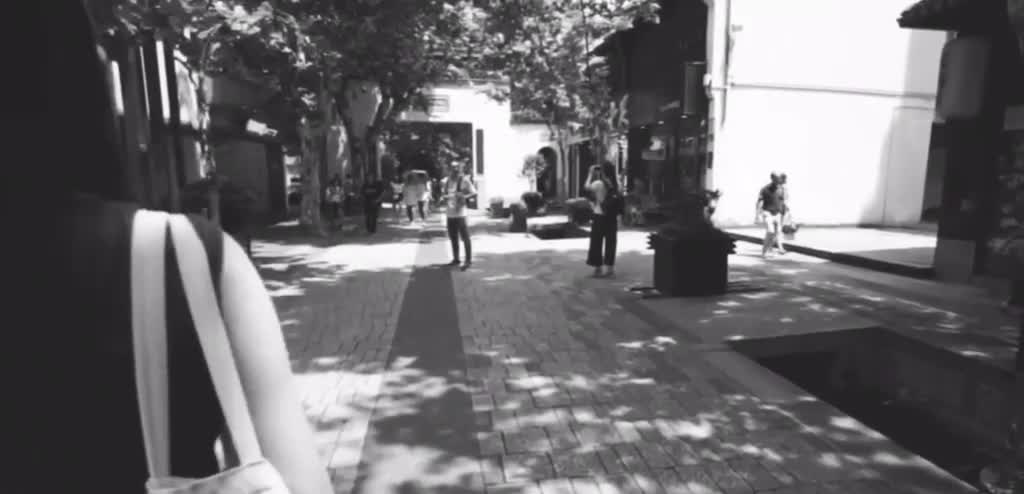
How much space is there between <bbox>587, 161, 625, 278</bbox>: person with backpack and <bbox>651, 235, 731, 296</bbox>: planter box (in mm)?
1125

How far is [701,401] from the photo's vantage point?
4.09 m

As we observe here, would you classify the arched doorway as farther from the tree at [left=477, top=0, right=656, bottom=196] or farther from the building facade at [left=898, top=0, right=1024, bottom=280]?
the building facade at [left=898, top=0, right=1024, bottom=280]

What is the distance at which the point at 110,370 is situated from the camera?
30.0 inches

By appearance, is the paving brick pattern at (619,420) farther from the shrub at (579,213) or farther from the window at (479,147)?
the window at (479,147)

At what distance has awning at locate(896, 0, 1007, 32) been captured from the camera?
24.1 feet

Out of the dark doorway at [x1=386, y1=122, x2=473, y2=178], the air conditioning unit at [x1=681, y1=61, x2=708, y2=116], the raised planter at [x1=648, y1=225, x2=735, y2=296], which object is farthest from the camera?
the dark doorway at [x1=386, y1=122, x2=473, y2=178]

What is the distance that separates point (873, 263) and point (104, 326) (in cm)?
1128

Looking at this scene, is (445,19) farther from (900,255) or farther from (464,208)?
(900,255)

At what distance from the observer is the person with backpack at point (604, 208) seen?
8.27 m

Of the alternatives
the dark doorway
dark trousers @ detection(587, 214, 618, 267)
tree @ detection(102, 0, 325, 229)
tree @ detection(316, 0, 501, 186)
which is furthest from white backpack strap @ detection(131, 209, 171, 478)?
the dark doorway

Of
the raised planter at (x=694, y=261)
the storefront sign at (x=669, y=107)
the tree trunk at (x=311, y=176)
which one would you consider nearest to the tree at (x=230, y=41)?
the tree trunk at (x=311, y=176)

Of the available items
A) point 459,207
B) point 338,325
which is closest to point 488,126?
point 459,207

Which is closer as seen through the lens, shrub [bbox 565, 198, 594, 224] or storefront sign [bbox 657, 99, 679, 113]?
shrub [bbox 565, 198, 594, 224]

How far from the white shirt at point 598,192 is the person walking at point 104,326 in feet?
25.0
